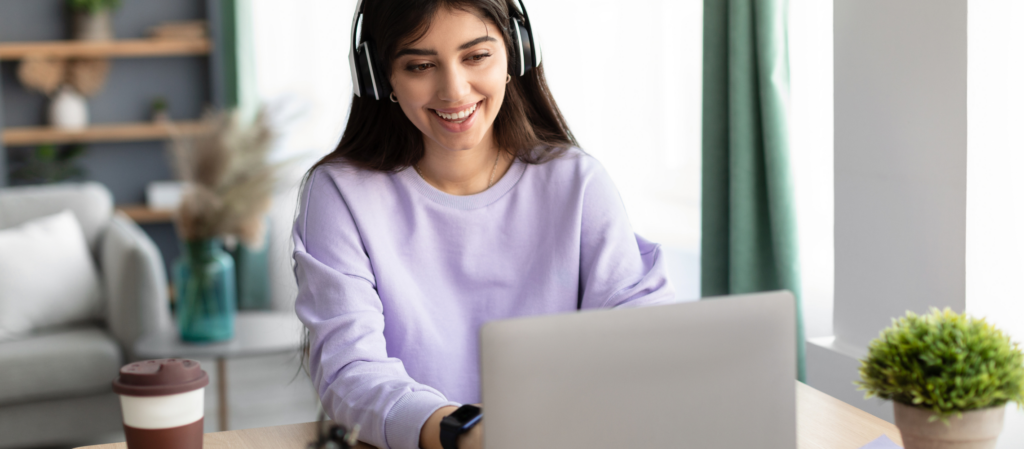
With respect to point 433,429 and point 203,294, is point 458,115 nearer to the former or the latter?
point 433,429

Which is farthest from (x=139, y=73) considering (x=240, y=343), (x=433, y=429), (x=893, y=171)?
(x=433, y=429)

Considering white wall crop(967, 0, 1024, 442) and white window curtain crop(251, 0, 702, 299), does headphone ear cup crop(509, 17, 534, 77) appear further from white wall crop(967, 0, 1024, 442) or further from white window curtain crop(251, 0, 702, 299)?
white window curtain crop(251, 0, 702, 299)

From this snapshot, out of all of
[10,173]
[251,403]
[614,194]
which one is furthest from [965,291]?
[10,173]

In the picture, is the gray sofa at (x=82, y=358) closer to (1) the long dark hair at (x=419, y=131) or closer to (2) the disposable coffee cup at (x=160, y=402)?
(1) the long dark hair at (x=419, y=131)

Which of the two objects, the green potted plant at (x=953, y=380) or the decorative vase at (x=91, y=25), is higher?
the decorative vase at (x=91, y=25)

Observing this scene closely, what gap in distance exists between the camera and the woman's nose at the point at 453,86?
3.55 ft

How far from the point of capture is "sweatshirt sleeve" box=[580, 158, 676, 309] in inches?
46.1

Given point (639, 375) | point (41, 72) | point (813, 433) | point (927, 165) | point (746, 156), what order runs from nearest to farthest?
point (639, 375)
point (813, 433)
point (927, 165)
point (746, 156)
point (41, 72)

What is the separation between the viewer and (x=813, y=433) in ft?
3.11

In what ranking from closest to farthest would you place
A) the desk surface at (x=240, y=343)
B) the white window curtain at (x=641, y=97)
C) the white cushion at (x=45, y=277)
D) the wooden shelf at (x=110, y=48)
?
1. the white window curtain at (x=641, y=97)
2. the desk surface at (x=240, y=343)
3. the white cushion at (x=45, y=277)
4. the wooden shelf at (x=110, y=48)

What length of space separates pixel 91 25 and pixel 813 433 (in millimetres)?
4141

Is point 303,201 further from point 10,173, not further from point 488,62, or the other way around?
point 10,173

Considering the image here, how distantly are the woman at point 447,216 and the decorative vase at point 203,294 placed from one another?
1.39 metres

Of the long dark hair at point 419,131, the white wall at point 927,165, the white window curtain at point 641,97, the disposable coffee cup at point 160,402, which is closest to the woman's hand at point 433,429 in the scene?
the disposable coffee cup at point 160,402
